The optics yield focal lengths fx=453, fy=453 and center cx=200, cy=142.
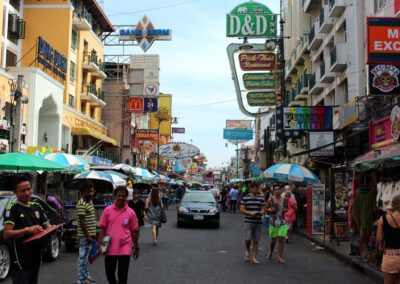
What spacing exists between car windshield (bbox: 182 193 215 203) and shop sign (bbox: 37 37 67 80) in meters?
12.3

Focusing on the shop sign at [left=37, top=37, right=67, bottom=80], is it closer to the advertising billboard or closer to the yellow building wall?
the yellow building wall

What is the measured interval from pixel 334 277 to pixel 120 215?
4.94 m

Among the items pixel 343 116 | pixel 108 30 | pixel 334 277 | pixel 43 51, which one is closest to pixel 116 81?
pixel 108 30

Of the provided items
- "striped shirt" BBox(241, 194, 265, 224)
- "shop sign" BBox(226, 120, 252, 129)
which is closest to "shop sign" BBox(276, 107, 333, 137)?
"striped shirt" BBox(241, 194, 265, 224)

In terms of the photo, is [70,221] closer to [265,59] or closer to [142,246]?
[142,246]

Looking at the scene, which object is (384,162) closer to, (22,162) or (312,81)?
(22,162)

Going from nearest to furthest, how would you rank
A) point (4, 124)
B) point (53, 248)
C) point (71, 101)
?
point (53, 248) → point (4, 124) → point (71, 101)

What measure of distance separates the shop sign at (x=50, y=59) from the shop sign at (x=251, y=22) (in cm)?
1087

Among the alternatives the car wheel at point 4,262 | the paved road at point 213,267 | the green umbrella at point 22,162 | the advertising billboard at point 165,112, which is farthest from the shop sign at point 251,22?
the advertising billboard at point 165,112

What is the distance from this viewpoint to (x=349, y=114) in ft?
68.3

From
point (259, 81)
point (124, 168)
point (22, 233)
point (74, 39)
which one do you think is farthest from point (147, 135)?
point (22, 233)

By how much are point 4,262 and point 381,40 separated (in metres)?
11.7

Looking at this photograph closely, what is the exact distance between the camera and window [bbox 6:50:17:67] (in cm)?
2923

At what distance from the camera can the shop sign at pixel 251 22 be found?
28297 mm
